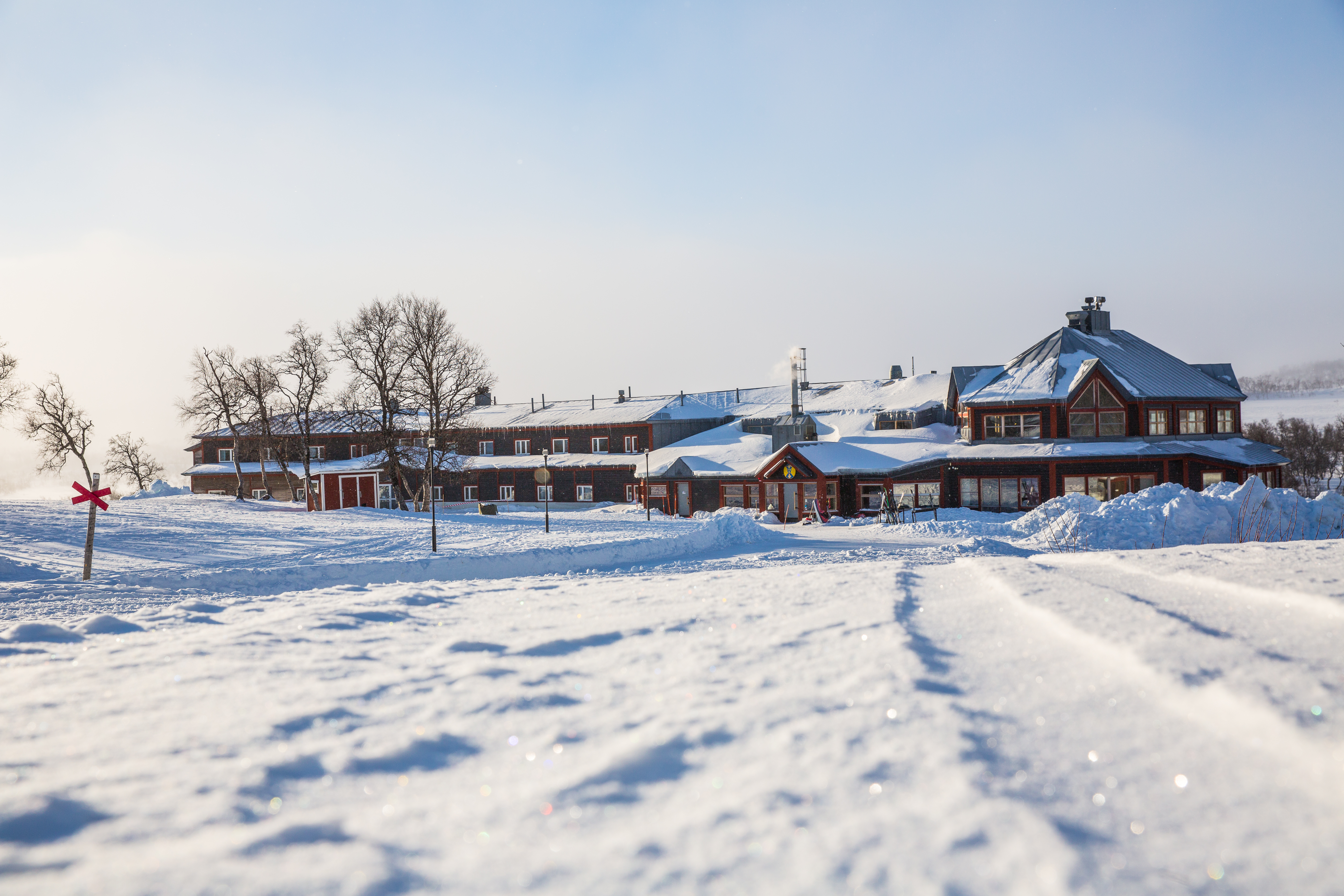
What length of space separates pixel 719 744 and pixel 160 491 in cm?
5464

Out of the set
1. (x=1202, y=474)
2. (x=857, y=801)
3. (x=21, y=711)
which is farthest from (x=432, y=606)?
(x=1202, y=474)

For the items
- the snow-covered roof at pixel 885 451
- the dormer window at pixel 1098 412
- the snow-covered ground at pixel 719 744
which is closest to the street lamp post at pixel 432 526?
the snow-covered ground at pixel 719 744

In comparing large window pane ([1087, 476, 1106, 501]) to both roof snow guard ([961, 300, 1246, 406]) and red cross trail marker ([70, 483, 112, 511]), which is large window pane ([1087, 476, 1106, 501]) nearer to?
roof snow guard ([961, 300, 1246, 406])

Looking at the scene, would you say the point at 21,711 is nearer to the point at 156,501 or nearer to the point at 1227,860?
the point at 1227,860

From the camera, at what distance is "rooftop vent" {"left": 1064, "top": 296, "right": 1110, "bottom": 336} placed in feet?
124

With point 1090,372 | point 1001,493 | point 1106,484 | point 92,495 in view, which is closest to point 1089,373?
point 1090,372

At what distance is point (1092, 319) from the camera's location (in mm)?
37719

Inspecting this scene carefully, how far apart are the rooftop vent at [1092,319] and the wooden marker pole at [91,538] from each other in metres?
40.4

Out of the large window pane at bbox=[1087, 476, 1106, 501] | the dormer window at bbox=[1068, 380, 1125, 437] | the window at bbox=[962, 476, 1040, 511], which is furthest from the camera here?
the dormer window at bbox=[1068, 380, 1125, 437]

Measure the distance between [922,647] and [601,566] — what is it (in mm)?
12405

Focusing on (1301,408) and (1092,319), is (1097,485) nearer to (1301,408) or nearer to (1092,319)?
(1092,319)

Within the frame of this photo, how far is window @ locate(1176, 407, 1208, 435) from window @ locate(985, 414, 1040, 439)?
661 centimetres

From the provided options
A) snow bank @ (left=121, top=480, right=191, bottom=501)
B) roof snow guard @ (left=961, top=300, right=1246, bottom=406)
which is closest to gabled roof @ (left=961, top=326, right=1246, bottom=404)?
roof snow guard @ (left=961, top=300, right=1246, bottom=406)

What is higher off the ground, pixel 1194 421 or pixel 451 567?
pixel 1194 421
